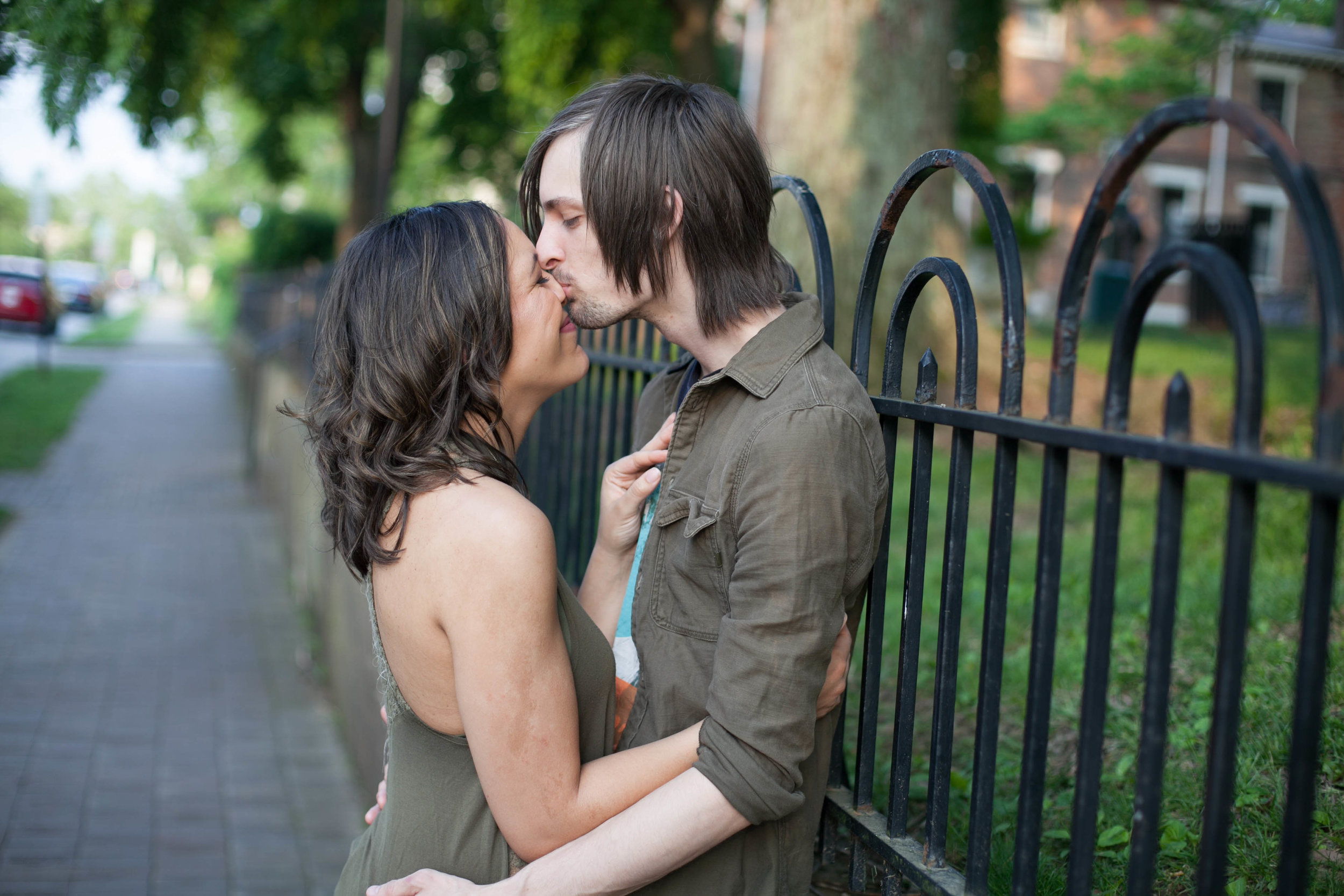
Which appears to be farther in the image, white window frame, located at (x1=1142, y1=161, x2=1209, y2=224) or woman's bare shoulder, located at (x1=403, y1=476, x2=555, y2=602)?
white window frame, located at (x1=1142, y1=161, x2=1209, y2=224)

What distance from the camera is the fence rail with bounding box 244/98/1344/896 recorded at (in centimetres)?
115

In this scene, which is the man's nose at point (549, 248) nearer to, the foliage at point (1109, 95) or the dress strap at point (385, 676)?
the dress strap at point (385, 676)

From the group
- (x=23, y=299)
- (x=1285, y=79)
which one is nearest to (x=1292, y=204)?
(x=23, y=299)

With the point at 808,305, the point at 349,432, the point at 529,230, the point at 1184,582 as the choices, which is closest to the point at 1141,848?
the point at 808,305

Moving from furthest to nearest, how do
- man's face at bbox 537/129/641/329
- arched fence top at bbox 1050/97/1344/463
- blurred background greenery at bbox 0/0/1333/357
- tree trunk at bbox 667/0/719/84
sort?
tree trunk at bbox 667/0/719/84 → blurred background greenery at bbox 0/0/1333/357 → man's face at bbox 537/129/641/329 → arched fence top at bbox 1050/97/1344/463

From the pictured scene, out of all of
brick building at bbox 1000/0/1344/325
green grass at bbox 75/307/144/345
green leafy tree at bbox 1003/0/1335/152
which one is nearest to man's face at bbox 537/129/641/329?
green leafy tree at bbox 1003/0/1335/152

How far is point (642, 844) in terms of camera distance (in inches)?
64.5

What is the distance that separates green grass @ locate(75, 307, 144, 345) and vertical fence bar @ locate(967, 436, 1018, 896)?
33.8 m

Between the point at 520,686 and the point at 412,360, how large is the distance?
55cm

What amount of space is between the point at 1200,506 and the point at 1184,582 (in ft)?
4.93

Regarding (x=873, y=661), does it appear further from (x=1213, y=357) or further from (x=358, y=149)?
(x=358, y=149)

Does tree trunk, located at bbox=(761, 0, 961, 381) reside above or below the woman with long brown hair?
above

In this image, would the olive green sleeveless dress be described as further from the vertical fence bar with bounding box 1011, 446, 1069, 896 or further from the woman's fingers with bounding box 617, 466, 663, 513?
the vertical fence bar with bounding box 1011, 446, 1069, 896

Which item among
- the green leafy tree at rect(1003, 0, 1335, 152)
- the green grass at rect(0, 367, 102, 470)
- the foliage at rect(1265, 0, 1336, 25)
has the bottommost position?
the green grass at rect(0, 367, 102, 470)
